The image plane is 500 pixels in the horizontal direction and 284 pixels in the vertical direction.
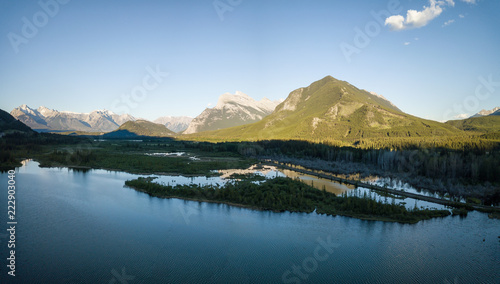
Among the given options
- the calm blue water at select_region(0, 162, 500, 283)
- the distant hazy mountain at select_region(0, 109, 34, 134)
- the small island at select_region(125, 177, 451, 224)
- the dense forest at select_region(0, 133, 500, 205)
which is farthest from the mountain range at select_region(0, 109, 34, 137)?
the small island at select_region(125, 177, 451, 224)

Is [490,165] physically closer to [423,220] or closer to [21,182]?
[423,220]

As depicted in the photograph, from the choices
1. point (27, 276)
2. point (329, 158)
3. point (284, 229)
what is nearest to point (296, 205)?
point (284, 229)

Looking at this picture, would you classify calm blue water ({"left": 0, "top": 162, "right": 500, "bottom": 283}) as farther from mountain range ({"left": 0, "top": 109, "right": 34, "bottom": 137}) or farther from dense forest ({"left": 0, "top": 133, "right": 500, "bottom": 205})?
mountain range ({"left": 0, "top": 109, "right": 34, "bottom": 137})

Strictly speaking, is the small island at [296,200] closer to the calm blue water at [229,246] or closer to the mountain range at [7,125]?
the calm blue water at [229,246]

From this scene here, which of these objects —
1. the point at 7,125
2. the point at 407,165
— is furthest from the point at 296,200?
the point at 7,125

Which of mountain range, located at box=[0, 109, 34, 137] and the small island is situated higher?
mountain range, located at box=[0, 109, 34, 137]

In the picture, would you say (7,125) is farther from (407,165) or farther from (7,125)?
(407,165)
